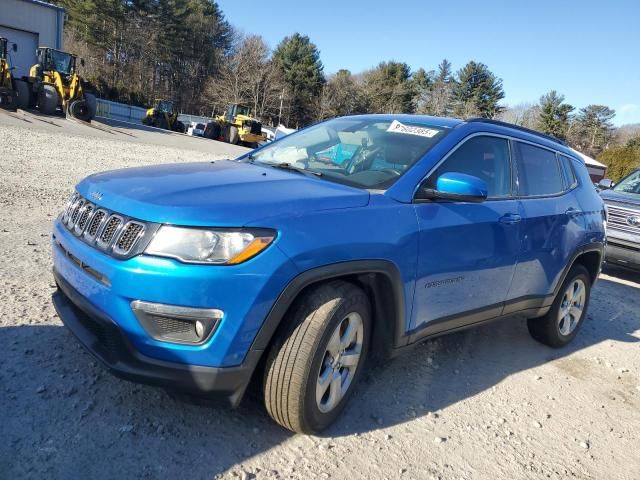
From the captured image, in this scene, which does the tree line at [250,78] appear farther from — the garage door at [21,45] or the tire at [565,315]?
the tire at [565,315]

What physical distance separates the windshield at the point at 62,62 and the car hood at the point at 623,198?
78.3 ft

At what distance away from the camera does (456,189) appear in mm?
2906

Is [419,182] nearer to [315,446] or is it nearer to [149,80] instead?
[315,446]

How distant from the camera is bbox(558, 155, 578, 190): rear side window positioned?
175 inches

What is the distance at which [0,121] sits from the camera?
52.7 ft

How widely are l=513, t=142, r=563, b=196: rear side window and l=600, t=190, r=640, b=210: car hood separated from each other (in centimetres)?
448

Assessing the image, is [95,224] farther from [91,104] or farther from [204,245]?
[91,104]

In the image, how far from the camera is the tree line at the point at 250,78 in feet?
171

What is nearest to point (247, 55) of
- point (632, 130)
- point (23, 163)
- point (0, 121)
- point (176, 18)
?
point (176, 18)

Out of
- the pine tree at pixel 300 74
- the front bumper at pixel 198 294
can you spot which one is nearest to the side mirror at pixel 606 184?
the front bumper at pixel 198 294

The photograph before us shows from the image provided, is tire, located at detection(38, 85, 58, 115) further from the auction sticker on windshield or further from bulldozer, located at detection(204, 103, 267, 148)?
the auction sticker on windshield

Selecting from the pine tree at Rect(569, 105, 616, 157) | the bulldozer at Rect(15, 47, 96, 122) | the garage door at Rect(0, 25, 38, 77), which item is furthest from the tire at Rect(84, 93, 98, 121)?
the pine tree at Rect(569, 105, 616, 157)

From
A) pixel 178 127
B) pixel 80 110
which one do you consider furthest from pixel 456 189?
pixel 178 127

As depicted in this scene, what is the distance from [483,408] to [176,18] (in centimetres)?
5933
